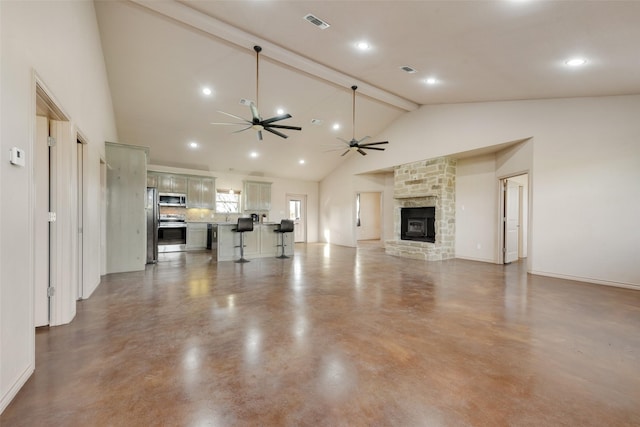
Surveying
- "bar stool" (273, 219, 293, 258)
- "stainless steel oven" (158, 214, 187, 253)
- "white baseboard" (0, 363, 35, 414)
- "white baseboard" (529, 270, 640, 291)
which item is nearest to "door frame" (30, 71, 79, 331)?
"white baseboard" (0, 363, 35, 414)

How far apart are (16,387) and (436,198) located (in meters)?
7.50

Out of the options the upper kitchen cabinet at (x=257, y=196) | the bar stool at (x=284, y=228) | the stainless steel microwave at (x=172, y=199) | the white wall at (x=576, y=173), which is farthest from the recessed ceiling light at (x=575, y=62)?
the stainless steel microwave at (x=172, y=199)

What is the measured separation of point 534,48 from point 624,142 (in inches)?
102

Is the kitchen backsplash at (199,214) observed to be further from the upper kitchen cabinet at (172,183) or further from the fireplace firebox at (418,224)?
the fireplace firebox at (418,224)

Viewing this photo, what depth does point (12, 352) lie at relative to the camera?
165 centimetres

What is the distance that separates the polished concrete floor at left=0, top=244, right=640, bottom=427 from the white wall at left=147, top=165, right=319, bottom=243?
19.9 feet

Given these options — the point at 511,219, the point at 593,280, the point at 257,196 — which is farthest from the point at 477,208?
the point at 257,196

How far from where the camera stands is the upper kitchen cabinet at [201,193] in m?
8.98

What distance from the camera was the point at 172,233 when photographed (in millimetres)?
8609

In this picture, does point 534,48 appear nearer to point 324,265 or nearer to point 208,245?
point 324,265

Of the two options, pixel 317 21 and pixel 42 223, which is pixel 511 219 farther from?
pixel 42 223

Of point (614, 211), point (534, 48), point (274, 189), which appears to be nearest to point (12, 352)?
point (534, 48)

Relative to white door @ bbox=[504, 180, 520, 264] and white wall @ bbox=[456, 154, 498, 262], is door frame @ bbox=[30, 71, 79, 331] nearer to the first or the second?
white wall @ bbox=[456, 154, 498, 262]

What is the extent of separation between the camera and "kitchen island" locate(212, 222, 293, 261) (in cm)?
650
